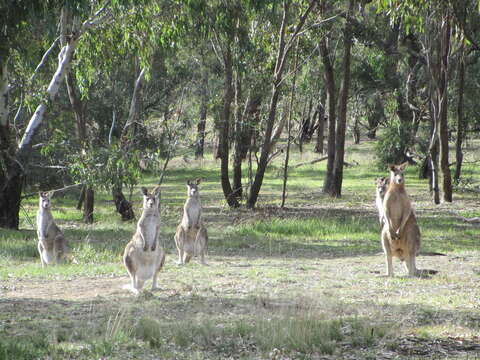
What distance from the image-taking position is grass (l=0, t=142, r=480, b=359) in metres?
6.16

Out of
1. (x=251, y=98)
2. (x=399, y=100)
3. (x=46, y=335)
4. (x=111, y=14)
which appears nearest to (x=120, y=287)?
(x=46, y=335)

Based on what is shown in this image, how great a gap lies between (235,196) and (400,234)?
38.0 ft

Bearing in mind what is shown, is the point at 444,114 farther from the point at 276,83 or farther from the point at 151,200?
the point at 151,200

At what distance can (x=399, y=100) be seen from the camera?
31.5m

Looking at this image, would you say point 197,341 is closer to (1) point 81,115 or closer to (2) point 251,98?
(1) point 81,115

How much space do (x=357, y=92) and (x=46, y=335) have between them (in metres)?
29.6

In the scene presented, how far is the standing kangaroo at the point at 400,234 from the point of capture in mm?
10250

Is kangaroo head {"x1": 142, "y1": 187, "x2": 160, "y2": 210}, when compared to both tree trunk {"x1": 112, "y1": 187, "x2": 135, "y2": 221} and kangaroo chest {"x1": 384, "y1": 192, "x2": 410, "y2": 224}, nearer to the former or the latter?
kangaroo chest {"x1": 384, "y1": 192, "x2": 410, "y2": 224}

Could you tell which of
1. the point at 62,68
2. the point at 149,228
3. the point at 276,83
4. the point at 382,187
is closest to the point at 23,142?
the point at 62,68

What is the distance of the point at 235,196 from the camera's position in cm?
2170

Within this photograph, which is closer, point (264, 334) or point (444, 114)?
point (264, 334)

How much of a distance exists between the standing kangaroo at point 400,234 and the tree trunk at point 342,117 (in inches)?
454

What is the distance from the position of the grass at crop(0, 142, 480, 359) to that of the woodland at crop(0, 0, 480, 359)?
3 cm

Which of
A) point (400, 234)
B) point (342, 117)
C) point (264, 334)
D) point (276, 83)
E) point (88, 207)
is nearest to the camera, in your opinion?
point (264, 334)
